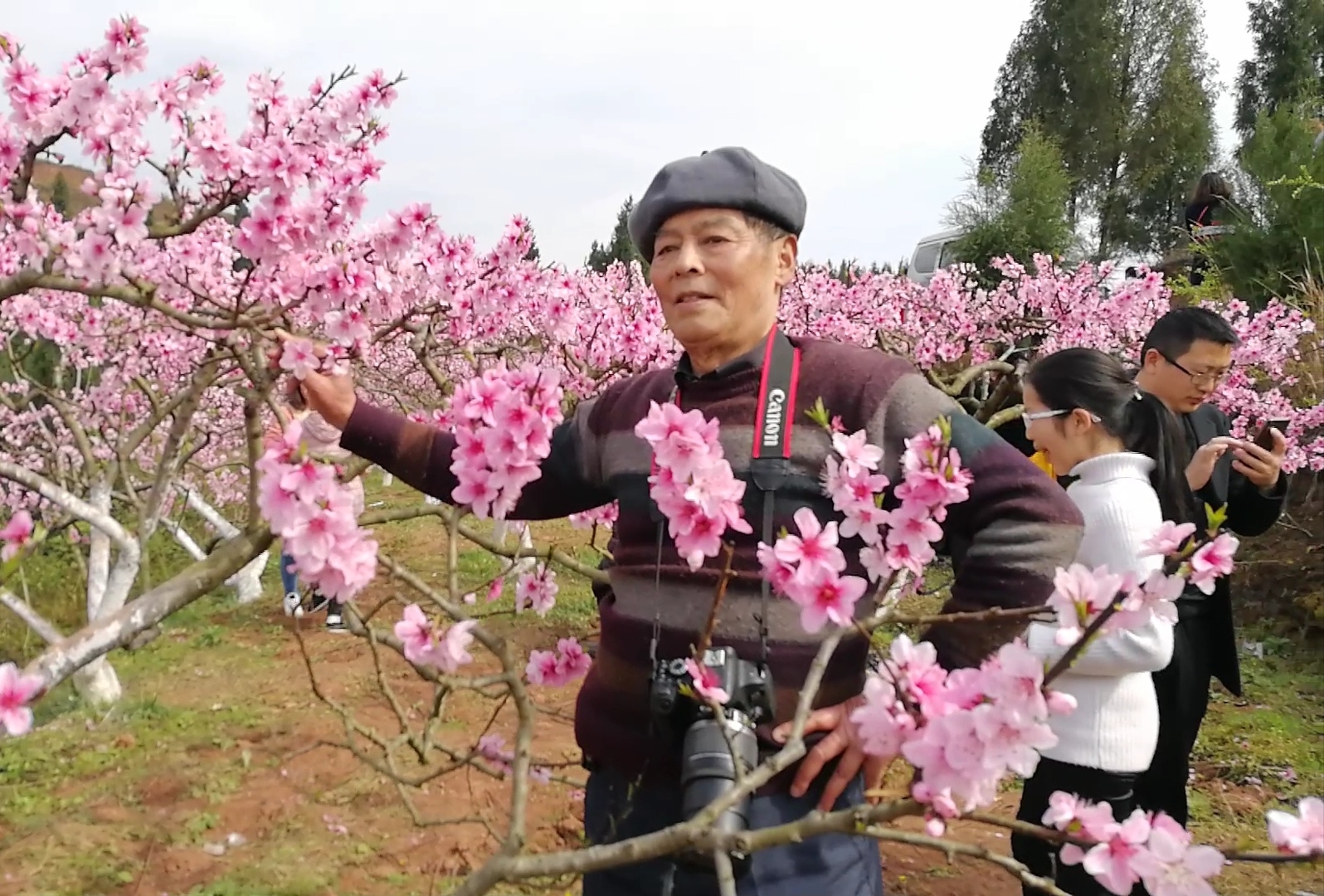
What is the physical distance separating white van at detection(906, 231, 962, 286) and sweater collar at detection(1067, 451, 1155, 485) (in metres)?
12.6

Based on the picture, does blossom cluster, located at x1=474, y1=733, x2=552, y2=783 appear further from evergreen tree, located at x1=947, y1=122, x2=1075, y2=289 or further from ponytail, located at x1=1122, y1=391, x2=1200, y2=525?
evergreen tree, located at x1=947, y1=122, x2=1075, y2=289

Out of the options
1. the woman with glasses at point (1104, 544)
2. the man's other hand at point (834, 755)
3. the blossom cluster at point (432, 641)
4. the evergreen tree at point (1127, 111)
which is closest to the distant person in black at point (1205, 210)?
the woman with glasses at point (1104, 544)

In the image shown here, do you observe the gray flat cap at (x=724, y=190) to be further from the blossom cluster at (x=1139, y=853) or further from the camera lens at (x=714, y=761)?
the blossom cluster at (x=1139, y=853)

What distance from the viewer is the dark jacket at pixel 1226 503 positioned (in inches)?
90.3

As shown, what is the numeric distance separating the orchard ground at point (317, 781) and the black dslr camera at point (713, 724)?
2.05 ft

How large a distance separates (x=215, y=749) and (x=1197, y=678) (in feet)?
14.0

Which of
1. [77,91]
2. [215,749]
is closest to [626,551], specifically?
[77,91]

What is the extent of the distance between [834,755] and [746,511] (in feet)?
1.18

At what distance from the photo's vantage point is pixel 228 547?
193cm

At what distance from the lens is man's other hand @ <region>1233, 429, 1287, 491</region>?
7.97 ft

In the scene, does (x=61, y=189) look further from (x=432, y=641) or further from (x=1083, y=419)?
(x=1083, y=419)

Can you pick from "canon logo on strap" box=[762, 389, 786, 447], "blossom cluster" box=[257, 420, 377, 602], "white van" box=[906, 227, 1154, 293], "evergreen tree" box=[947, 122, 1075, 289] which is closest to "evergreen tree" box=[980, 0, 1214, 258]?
"evergreen tree" box=[947, 122, 1075, 289]

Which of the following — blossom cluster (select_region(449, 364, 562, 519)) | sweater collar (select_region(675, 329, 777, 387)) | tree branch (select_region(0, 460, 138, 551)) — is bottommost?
blossom cluster (select_region(449, 364, 562, 519))

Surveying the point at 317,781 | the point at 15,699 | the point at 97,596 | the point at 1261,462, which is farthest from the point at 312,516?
the point at 97,596
